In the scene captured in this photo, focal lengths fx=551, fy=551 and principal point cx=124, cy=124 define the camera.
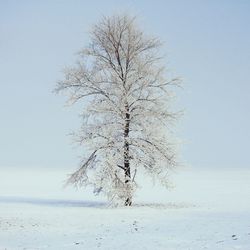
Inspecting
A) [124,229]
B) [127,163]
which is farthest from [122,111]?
[124,229]

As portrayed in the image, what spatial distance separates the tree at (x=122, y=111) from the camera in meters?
33.6

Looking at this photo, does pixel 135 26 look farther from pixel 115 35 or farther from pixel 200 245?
pixel 200 245

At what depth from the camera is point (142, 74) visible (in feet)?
114

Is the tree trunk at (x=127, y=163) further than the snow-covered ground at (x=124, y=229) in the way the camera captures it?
Yes

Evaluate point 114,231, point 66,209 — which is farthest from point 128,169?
point 114,231

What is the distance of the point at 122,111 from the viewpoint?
34219 mm

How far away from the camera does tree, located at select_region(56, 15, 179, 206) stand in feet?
110

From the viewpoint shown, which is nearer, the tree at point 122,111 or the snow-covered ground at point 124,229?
the snow-covered ground at point 124,229

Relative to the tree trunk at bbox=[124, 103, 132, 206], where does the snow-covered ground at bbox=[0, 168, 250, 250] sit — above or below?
below

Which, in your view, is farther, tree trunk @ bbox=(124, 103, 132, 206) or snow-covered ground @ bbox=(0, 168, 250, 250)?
tree trunk @ bbox=(124, 103, 132, 206)

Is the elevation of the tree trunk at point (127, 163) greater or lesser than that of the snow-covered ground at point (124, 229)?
greater

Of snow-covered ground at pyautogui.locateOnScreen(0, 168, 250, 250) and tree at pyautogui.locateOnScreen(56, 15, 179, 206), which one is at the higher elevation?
tree at pyautogui.locateOnScreen(56, 15, 179, 206)

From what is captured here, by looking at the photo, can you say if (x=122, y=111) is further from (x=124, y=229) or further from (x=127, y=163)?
(x=124, y=229)

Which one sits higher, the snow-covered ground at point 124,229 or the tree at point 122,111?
the tree at point 122,111
